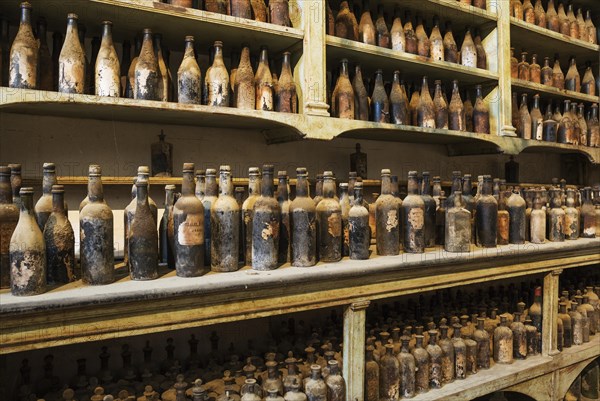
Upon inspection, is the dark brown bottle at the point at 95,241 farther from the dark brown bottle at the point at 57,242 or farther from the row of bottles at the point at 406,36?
the row of bottles at the point at 406,36

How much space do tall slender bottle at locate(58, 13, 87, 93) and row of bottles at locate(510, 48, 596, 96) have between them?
103 inches

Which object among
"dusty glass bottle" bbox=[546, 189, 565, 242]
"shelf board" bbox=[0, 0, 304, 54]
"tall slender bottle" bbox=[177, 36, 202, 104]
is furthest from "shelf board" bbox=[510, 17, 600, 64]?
"tall slender bottle" bbox=[177, 36, 202, 104]

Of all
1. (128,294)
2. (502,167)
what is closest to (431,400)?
(128,294)

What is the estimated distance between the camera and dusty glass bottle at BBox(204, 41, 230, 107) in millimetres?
Result: 1844

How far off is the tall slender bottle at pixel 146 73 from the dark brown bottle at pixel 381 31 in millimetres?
1255

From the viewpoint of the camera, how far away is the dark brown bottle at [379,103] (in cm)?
232

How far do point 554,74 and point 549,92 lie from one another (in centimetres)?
29

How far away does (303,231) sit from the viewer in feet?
Answer: 5.12

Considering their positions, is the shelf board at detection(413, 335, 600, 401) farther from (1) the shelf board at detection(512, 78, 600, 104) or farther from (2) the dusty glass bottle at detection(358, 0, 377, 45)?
(2) the dusty glass bottle at detection(358, 0, 377, 45)

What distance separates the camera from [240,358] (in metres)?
1.97

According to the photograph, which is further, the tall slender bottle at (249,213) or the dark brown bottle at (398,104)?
the dark brown bottle at (398,104)

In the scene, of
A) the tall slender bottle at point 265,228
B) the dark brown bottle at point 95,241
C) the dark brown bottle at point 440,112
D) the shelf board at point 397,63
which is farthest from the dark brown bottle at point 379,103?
the dark brown bottle at point 95,241

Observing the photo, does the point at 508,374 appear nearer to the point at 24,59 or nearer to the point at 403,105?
the point at 403,105

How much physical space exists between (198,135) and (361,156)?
3.11ft
